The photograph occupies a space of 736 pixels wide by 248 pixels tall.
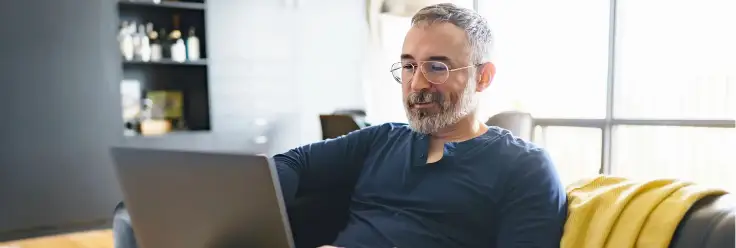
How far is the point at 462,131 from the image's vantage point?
1.35 m

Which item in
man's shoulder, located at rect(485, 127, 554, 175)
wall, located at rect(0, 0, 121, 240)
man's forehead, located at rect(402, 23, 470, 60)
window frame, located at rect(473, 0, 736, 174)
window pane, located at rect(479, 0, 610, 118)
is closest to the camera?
man's shoulder, located at rect(485, 127, 554, 175)

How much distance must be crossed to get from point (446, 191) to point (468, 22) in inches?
16.4

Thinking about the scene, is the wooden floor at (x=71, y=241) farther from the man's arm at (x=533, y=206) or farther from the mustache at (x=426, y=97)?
the man's arm at (x=533, y=206)

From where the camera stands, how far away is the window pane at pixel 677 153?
7.68ft

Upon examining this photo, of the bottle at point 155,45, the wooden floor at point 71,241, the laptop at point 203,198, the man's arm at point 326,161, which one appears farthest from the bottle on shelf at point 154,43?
the laptop at point 203,198

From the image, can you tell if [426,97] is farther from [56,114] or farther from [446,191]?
[56,114]

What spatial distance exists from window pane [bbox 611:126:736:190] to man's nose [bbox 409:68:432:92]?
154 centimetres

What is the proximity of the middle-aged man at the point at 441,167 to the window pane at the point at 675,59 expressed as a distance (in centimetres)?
153

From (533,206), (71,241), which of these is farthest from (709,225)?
(71,241)

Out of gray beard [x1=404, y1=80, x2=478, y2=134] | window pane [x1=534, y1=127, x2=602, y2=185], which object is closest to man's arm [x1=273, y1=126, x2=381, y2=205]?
gray beard [x1=404, y1=80, x2=478, y2=134]

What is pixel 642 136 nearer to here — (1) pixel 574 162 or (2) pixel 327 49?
(1) pixel 574 162

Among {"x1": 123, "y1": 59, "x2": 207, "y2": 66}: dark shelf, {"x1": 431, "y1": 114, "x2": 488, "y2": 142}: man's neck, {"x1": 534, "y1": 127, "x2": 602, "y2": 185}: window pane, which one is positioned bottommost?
{"x1": 534, "y1": 127, "x2": 602, "y2": 185}: window pane

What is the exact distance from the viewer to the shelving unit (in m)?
3.47

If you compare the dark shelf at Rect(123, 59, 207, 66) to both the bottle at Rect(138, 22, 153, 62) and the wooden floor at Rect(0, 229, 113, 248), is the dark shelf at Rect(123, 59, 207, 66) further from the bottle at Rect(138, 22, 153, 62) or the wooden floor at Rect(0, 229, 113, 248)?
the wooden floor at Rect(0, 229, 113, 248)
